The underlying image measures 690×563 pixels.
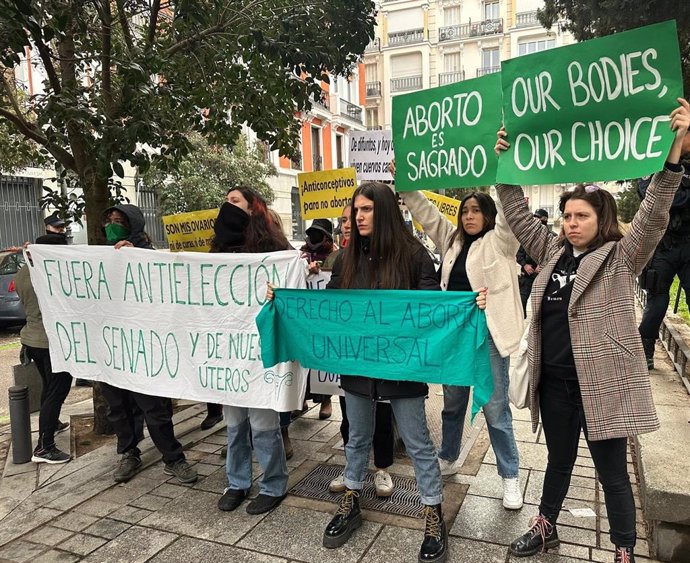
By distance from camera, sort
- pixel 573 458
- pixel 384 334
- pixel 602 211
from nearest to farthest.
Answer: pixel 602 211
pixel 573 458
pixel 384 334

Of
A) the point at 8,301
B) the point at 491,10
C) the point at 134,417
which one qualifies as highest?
the point at 491,10

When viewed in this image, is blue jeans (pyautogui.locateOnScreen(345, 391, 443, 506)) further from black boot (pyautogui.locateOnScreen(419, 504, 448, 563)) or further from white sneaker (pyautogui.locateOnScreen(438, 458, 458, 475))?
white sneaker (pyautogui.locateOnScreen(438, 458, 458, 475))

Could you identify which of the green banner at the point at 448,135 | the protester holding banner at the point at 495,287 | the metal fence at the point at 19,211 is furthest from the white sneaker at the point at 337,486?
the metal fence at the point at 19,211

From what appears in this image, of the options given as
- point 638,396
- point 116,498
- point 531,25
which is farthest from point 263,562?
point 531,25

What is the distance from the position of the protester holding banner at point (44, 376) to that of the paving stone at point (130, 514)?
1.12 m

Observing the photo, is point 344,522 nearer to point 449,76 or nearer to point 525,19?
point 449,76

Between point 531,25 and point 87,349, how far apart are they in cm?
4950

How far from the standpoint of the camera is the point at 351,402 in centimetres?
321

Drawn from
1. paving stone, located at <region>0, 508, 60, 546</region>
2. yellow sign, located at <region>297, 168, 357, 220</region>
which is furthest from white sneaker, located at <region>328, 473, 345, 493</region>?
yellow sign, located at <region>297, 168, 357, 220</region>

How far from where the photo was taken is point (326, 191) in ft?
20.8

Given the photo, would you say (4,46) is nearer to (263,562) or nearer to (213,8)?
(213,8)

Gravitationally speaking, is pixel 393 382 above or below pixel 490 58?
below

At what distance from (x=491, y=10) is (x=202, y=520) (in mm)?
53367

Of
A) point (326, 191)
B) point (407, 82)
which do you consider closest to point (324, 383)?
point (326, 191)
